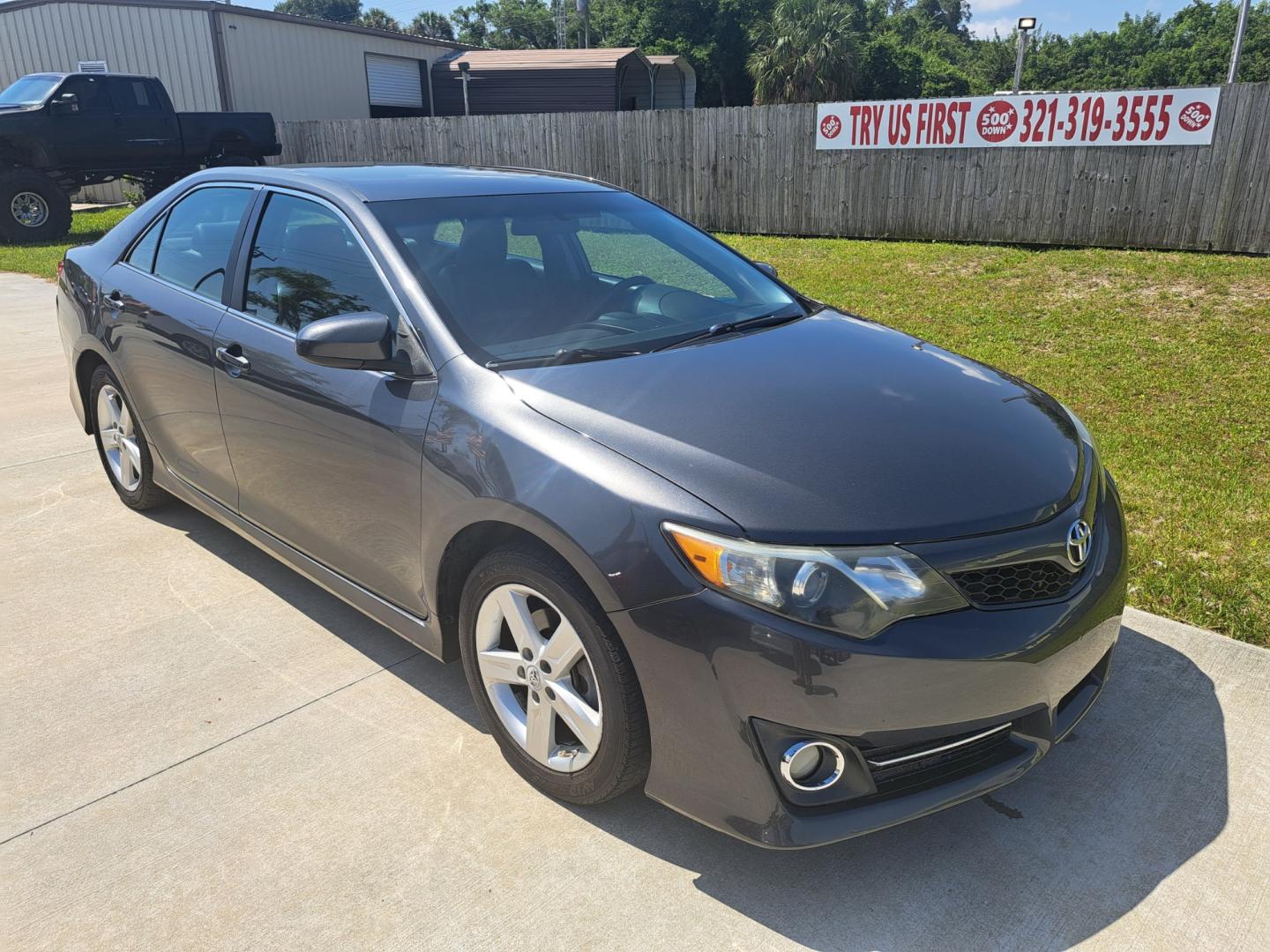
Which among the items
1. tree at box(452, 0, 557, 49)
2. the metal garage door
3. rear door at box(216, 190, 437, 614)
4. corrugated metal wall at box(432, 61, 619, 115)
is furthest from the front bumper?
tree at box(452, 0, 557, 49)

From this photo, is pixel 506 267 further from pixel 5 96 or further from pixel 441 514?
pixel 5 96

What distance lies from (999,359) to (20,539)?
634 cm

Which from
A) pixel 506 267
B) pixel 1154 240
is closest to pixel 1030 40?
pixel 1154 240

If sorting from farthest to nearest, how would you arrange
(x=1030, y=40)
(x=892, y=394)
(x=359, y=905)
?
(x=1030, y=40)
(x=892, y=394)
(x=359, y=905)

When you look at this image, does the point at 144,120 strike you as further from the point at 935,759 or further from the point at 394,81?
the point at 935,759

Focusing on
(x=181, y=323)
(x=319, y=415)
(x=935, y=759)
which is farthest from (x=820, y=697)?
(x=181, y=323)

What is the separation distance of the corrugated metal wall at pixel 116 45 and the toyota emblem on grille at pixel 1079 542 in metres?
26.4

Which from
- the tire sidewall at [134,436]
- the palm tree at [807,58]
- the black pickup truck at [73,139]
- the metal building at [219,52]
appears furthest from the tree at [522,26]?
the tire sidewall at [134,436]

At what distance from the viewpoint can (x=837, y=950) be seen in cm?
228

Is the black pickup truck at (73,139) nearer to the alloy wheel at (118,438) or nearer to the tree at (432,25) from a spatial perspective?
the alloy wheel at (118,438)

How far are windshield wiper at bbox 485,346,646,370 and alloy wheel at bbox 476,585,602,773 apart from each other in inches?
25.9

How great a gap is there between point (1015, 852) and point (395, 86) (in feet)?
105

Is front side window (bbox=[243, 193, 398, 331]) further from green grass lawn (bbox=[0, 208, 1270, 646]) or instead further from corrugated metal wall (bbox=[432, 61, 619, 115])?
corrugated metal wall (bbox=[432, 61, 619, 115])

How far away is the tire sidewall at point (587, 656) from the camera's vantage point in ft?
7.94
